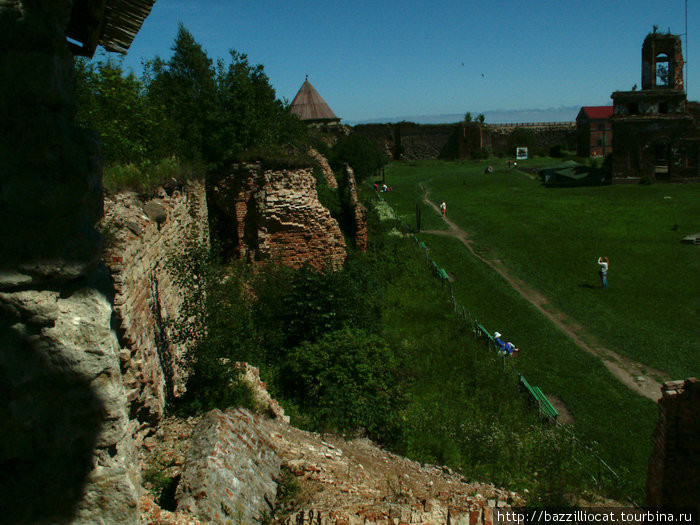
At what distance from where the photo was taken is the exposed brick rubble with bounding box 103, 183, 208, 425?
16.8ft

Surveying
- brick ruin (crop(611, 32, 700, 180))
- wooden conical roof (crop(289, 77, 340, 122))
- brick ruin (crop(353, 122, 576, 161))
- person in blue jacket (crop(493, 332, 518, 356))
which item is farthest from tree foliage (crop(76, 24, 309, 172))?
brick ruin (crop(353, 122, 576, 161))

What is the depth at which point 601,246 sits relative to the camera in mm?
Result: 24078

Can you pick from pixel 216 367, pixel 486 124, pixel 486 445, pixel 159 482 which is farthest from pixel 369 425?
pixel 486 124

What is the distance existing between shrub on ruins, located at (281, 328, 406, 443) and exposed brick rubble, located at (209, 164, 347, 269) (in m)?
3.32

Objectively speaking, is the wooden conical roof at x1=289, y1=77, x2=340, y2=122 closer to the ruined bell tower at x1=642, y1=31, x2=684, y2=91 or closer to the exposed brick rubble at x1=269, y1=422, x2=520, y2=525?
A: the ruined bell tower at x1=642, y1=31, x2=684, y2=91

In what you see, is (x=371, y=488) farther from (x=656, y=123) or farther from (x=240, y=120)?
(x=656, y=123)

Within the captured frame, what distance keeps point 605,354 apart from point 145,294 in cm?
1187

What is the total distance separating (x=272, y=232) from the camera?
513 inches

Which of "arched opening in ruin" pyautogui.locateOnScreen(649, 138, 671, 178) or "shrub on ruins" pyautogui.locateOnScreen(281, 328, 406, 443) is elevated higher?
"arched opening in ruin" pyautogui.locateOnScreen(649, 138, 671, 178)

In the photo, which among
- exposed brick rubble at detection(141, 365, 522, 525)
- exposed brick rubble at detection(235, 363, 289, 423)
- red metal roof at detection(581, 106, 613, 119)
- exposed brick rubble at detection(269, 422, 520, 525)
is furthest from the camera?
red metal roof at detection(581, 106, 613, 119)

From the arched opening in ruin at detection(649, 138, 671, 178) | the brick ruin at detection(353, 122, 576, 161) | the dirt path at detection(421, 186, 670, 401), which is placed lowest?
the dirt path at detection(421, 186, 670, 401)

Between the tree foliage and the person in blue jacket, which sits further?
the person in blue jacket

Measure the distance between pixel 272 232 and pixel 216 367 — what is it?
668cm

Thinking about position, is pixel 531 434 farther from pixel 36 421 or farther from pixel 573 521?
pixel 36 421
